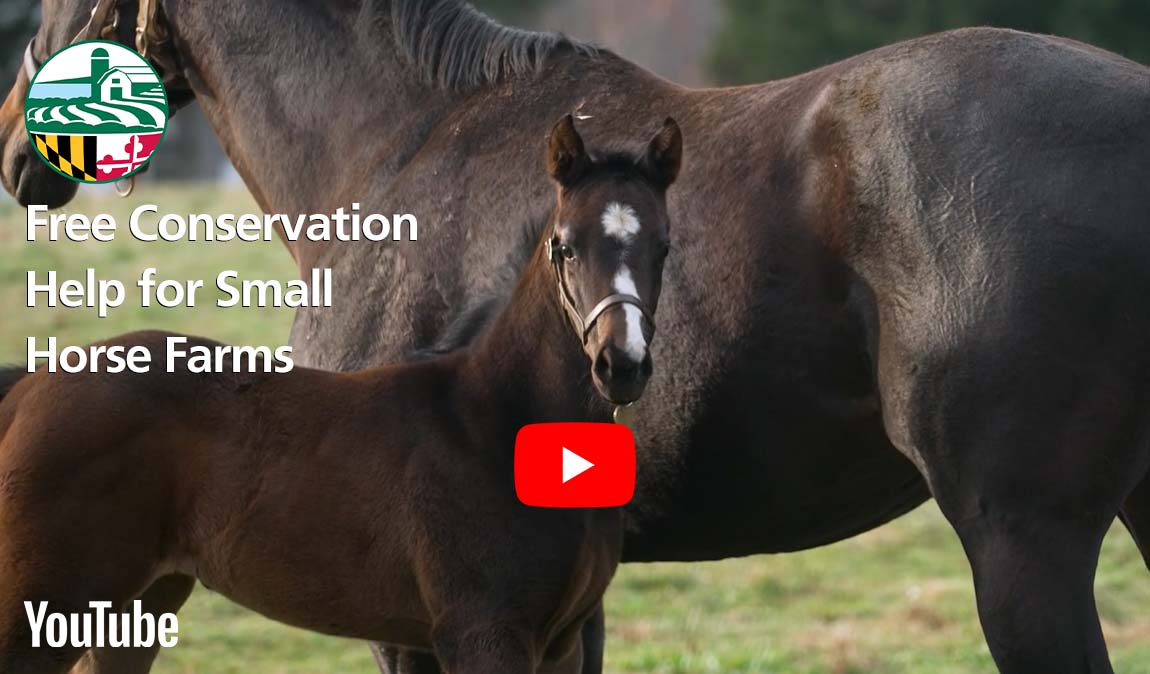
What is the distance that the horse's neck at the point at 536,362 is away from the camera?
11.1 feet

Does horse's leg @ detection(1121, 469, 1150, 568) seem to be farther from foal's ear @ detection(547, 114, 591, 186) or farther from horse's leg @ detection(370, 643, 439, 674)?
horse's leg @ detection(370, 643, 439, 674)

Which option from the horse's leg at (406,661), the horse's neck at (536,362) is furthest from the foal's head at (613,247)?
the horse's leg at (406,661)

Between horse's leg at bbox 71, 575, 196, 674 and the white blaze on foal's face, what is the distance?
1361 mm

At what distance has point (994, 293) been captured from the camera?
131 inches

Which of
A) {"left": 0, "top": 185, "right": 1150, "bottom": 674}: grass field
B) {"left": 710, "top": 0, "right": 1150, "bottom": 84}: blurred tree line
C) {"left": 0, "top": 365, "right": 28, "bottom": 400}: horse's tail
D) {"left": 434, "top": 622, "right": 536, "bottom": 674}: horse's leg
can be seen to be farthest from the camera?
{"left": 710, "top": 0, "right": 1150, "bottom": 84}: blurred tree line

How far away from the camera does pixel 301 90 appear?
481cm

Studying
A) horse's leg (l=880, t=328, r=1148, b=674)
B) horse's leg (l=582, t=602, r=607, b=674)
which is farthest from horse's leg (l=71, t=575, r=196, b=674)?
horse's leg (l=880, t=328, r=1148, b=674)

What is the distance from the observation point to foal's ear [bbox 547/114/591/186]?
10.7ft

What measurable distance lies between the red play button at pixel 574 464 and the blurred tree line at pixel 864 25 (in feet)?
46.2

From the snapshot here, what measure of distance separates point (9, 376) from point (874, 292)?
6.62 feet

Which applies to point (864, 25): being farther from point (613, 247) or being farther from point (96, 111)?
point (613, 247)

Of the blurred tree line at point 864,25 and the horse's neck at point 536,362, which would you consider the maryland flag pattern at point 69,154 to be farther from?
the blurred tree line at point 864,25

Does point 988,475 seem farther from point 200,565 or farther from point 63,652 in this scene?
point 63,652

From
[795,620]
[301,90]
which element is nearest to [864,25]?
[795,620]
